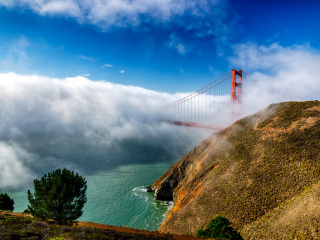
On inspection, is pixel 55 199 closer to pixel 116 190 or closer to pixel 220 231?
pixel 220 231

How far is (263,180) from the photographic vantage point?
34.3 metres

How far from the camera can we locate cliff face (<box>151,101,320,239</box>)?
25.7m

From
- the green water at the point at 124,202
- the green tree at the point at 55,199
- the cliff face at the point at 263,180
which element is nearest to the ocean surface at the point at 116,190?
the green water at the point at 124,202

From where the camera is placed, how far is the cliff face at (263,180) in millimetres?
25734

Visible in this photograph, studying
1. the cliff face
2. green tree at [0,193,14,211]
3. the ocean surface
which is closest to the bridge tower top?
the cliff face


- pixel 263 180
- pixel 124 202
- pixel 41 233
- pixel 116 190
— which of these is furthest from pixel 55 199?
pixel 116 190

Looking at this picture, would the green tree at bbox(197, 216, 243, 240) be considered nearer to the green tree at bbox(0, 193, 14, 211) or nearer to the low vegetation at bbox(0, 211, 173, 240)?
the low vegetation at bbox(0, 211, 173, 240)

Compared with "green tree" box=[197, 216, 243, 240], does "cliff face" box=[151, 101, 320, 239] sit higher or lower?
higher

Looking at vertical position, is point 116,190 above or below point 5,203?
below

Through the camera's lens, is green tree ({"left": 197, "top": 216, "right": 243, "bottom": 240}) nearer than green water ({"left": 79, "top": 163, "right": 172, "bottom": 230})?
Yes

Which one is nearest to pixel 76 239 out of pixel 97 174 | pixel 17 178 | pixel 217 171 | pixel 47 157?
pixel 217 171

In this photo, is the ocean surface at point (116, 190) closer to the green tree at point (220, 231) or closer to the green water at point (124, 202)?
the green water at point (124, 202)

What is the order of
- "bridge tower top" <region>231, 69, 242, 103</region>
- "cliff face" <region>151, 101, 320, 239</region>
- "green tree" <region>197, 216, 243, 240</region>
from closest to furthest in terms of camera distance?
1. "green tree" <region>197, 216, 243, 240</region>
2. "cliff face" <region>151, 101, 320, 239</region>
3. "bridge tower top" <region>231, 69, 242, 103</region>

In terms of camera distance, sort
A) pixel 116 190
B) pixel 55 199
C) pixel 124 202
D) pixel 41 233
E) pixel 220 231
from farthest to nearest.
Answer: pixel 116 190 < pixel 124 202 < pixel 55 199 < pixel 220 231 < pixel 41 233
